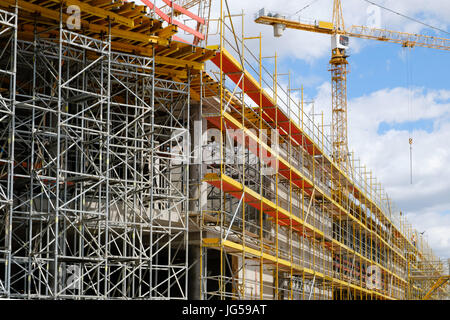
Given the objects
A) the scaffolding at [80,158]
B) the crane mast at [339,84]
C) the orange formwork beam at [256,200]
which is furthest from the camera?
the crane mast at [339,84]

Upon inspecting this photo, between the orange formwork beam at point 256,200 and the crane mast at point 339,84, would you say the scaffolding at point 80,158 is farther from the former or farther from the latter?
the crane mast at point 339,84

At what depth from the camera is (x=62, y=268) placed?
20891 millimetres

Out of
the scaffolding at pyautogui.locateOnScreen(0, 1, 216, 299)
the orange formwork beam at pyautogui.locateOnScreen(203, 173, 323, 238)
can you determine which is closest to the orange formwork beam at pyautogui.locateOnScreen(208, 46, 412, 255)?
the scaffolding at pyautogui.locateOnScreen(0, 1, 216, 299)

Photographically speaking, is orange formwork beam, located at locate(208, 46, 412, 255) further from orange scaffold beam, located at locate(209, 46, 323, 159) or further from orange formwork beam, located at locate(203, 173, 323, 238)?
orange formwork beam, located at locate(203, 173, 323, 238)

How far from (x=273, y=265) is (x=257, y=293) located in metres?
1.59

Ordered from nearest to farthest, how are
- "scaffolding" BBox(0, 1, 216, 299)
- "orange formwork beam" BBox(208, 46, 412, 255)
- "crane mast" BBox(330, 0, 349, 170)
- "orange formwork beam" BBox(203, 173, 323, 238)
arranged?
"scaffolding" BBox(0, 1, 216, 299) < "orange formwork beam" BBox(203, 173, 323, 238) < "orange formwork beam" BBox(208, 46, 412, 255) < "crane mast" BBox(330, 0, 349, 170)

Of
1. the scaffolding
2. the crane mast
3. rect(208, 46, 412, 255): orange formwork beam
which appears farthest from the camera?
the crane mast

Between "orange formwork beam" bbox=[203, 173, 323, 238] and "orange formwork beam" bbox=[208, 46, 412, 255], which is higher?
"orange formwork beam" bbox=[208, 46, 412, 255]

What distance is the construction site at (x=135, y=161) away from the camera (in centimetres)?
1945

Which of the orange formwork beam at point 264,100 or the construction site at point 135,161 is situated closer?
the construction site at point 135,161

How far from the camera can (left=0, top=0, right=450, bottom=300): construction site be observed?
19453mm

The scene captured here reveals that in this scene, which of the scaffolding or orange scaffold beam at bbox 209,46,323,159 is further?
orange scaffold beam at bbox 209,46,323,159

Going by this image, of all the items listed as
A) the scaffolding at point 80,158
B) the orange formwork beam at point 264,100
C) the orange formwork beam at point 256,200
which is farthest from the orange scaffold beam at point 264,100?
the orange formwork beam at point 256,200
